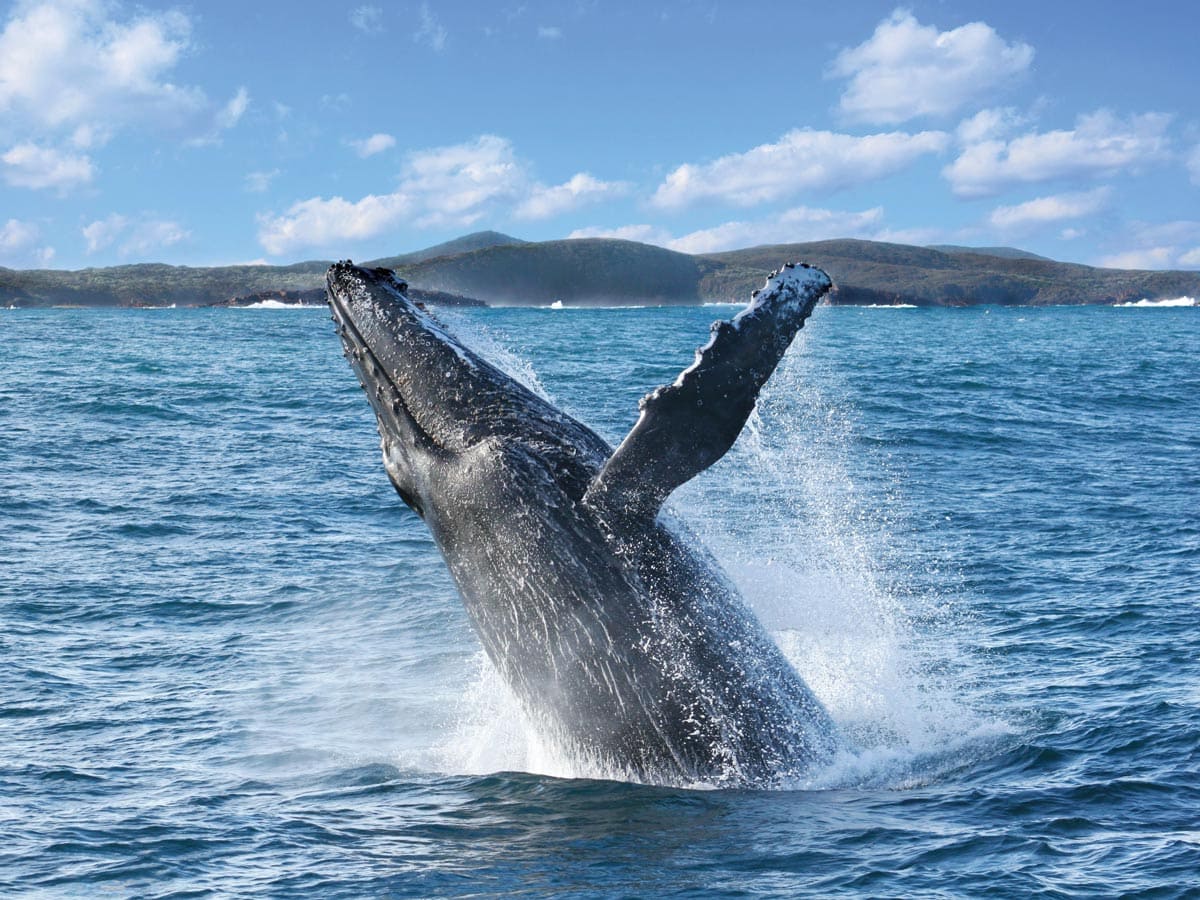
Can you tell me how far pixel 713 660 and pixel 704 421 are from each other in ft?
5.42

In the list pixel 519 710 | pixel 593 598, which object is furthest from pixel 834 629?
pixel 593 598

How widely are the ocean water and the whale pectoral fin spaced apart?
1494mm

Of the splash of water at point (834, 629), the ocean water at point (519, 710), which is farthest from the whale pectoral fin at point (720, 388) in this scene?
the ocean water at point (519, 710)

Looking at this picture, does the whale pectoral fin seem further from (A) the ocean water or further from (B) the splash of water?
(A) the ocean water

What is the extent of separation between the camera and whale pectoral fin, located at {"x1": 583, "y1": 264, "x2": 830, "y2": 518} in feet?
20.6

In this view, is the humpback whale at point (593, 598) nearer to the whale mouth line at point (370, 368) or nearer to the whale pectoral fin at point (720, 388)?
the whale mouth line at point (370, 368)

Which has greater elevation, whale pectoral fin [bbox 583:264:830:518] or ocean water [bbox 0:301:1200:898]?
whale pectoral fin [bbox 583:264:830:518]

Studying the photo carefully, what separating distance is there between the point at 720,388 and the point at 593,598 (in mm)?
1626

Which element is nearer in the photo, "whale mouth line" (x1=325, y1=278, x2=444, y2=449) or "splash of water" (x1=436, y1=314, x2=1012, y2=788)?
"whale mouth line" (x1=325, y1=278, x2=444, y2=449)

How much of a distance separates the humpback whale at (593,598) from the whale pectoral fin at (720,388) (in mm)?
197

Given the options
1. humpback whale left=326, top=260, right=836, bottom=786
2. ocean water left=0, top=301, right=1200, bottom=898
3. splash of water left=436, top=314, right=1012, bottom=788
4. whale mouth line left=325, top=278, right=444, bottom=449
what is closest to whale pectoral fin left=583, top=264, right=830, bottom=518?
humpback whale left=326, top=260, right=836, bottom=786

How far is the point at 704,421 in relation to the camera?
6.33 m

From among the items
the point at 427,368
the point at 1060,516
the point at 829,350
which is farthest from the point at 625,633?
the point at 829,350

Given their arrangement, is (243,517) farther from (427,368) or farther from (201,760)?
(427,368)
